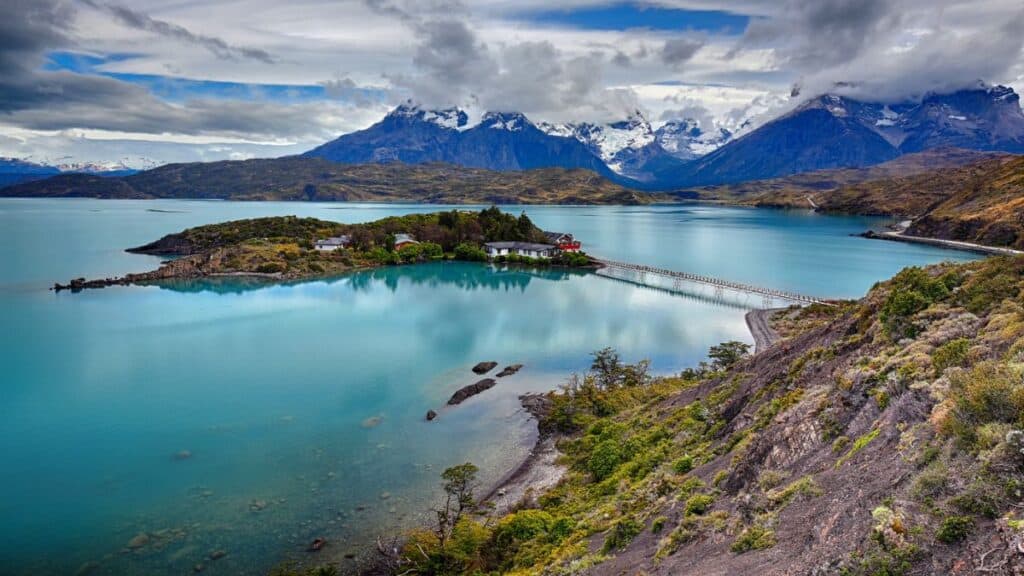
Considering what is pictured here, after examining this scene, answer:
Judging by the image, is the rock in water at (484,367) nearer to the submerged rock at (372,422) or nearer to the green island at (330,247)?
the submerged rock at (372,422)

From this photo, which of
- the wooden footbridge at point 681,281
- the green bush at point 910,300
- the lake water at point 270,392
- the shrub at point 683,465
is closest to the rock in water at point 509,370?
the lake water at point 270,392

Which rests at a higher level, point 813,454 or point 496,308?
point 813,454

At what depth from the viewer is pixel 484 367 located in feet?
137

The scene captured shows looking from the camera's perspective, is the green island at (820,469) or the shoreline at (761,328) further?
the shoreline at (761,328)

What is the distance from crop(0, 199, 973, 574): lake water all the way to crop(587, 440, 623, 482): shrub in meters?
5.13

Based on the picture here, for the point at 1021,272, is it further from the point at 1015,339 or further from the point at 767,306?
the point at 767,306

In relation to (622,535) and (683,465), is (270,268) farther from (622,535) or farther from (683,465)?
(622,535)

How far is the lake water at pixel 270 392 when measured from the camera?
22.2 meters

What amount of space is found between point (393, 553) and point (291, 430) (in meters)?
14.0

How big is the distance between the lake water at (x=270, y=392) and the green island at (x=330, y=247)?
7.23m

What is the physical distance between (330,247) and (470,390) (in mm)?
74612

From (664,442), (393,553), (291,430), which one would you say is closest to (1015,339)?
(664,442)

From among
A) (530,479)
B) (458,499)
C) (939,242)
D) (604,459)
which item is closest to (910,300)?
(604,459)

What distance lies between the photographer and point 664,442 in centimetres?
2130
